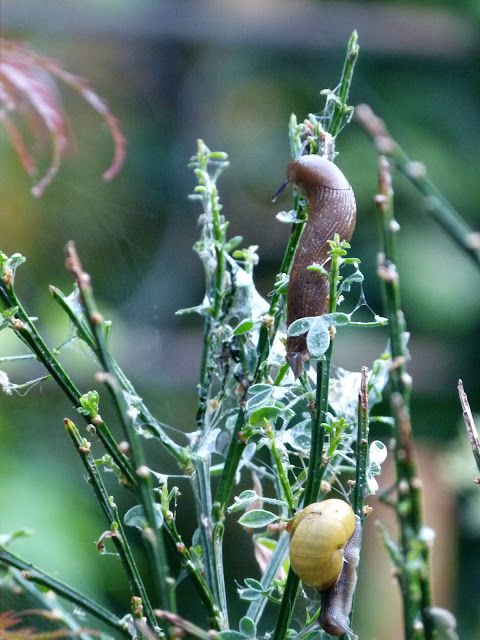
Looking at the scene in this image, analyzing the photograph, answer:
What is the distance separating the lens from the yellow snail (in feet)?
0.77

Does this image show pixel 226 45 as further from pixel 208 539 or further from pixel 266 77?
pixel 208 539

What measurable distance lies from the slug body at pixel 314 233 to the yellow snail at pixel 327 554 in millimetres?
56

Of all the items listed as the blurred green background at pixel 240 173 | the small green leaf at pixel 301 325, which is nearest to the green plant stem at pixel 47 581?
the small green leaf at pixel 301 325

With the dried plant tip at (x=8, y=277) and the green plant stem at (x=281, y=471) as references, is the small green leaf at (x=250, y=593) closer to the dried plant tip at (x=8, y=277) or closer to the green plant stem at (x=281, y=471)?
the green plant stem at (x=281, y=471)

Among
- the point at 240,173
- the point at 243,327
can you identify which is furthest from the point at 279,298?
the point at 240,173

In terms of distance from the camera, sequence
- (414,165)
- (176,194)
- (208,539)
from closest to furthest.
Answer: (414,165), (208,539), (176,194)

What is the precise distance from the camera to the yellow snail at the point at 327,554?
235 millimetres

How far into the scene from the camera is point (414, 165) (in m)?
0.17

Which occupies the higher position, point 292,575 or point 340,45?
point 340,45

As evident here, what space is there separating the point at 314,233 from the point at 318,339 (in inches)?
1.9

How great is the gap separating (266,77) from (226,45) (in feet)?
0.36

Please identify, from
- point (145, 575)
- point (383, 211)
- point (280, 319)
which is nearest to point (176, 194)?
point (145, 575)

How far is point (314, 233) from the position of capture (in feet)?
0.90

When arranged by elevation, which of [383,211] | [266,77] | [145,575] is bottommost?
[145,575]
